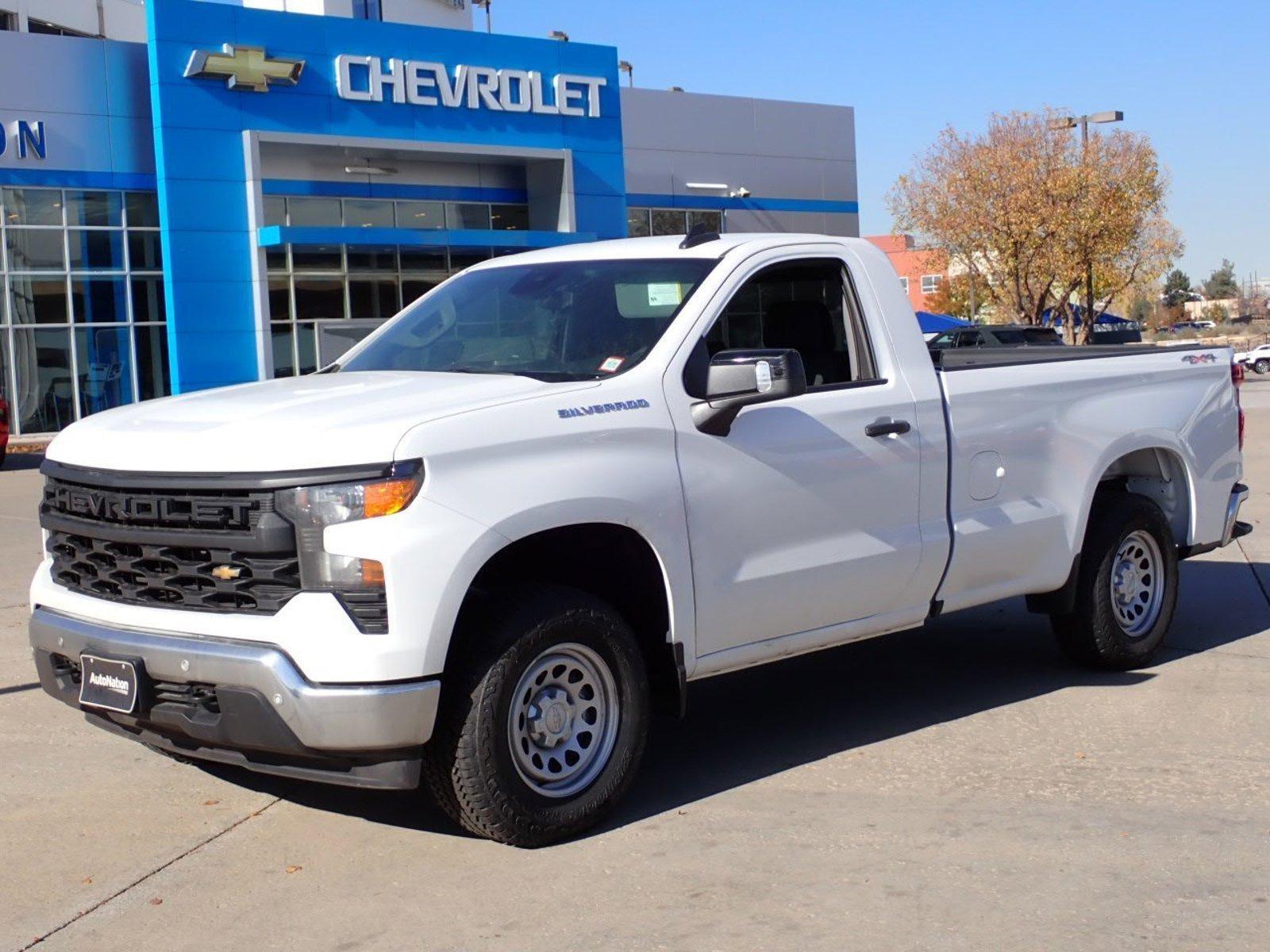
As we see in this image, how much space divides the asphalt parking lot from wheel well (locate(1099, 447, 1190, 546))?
79cm

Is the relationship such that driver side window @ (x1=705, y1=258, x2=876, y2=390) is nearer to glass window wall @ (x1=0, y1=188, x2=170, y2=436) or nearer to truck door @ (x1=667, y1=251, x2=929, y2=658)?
truck door @ (x1=667, y1=251, x2=929, y2=658)

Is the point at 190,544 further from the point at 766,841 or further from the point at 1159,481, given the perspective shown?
the point at 1159,481

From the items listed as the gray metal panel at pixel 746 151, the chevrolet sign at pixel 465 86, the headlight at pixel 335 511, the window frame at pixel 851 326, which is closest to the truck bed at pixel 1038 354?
the window frame at pixel 851 326

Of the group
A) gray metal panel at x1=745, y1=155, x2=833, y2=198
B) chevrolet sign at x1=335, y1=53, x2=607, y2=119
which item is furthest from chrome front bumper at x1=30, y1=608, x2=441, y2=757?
gray metal panel at x1=745, y1=155, x2=833, y2=198

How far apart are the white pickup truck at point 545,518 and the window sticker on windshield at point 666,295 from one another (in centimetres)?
1

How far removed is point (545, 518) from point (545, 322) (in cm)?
122

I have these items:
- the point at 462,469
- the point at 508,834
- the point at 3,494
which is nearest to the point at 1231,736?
the point at 508,834

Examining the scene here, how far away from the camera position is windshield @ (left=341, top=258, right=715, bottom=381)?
550 centimetres

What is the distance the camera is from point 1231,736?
6.13 m

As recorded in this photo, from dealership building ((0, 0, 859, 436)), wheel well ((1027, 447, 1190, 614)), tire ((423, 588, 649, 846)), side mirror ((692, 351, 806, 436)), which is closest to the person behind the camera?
tire ((423, 588, 649, 846))

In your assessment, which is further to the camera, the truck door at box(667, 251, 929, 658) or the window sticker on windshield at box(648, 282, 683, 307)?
the window sticker on windshield at box(648, 282, 683, 307)

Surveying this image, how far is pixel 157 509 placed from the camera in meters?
4.70

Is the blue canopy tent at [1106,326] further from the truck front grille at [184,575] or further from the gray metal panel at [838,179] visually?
the truck front grille at [184,575]

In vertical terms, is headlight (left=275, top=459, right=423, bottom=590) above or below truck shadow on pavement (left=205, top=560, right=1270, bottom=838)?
above
